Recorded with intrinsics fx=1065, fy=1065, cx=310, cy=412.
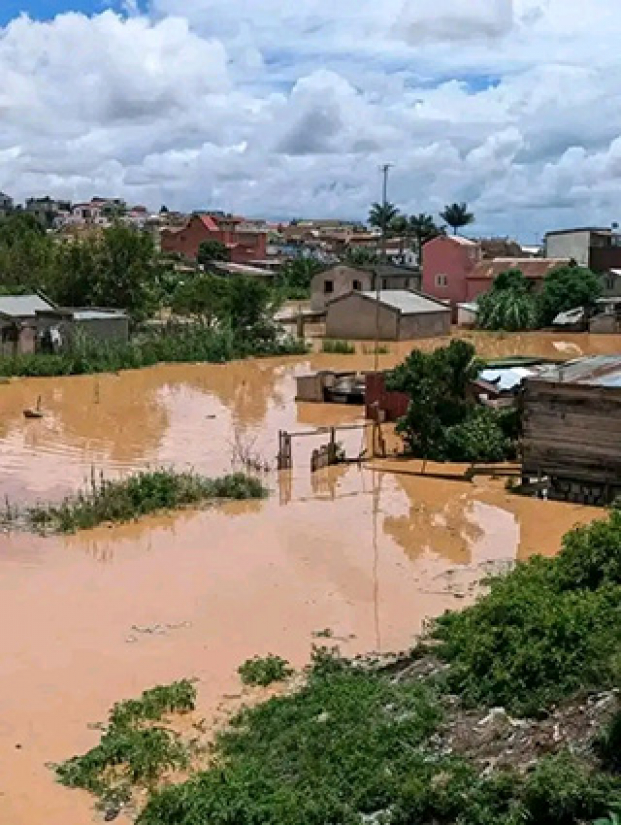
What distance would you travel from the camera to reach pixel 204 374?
122 ft

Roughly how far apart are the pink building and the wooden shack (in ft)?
135

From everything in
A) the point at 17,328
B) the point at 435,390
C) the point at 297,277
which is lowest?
the point at 435,390

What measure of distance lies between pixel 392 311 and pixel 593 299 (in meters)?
11.8

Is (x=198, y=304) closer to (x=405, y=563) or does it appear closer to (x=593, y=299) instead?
(x=593, y=299)

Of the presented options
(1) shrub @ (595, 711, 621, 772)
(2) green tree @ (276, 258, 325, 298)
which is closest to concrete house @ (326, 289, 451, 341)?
(2) green tree @ (276, 258, 325, 298)

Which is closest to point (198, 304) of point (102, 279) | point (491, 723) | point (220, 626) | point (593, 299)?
point (102, 279)

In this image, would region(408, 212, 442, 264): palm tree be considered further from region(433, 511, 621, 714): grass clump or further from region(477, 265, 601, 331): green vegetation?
region(433, 511, 621, 714): grass clump

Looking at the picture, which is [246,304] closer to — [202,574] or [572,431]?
[572,431]

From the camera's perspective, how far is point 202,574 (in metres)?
15.2

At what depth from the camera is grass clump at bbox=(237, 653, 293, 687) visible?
36.6 ft

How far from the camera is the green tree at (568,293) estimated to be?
173 feet

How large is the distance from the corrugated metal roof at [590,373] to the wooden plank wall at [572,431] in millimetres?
228

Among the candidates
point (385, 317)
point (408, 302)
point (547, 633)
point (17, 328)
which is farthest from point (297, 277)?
point (547, 633)

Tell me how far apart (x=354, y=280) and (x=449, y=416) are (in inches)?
1270
